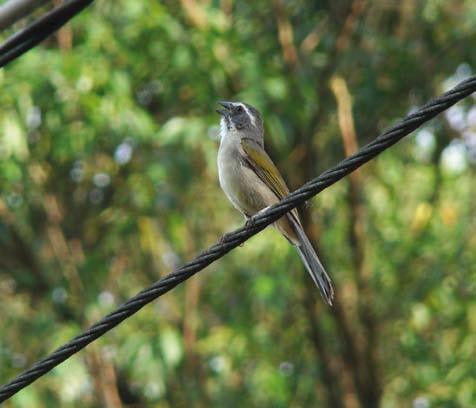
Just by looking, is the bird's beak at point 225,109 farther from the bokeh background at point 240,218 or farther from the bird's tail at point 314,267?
the bokeh background at point 240,218

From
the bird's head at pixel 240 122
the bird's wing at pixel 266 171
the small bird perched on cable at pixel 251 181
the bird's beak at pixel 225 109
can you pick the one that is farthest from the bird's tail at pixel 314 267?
the bird's beak at pixel 225 109

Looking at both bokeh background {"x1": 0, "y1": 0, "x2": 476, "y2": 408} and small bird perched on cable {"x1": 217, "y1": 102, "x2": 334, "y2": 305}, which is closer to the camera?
small bird perched on cable {"x1": 217, "y1": 102, "x2": 334, "y2": 305}

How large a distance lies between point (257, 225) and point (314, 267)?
4.76 feet

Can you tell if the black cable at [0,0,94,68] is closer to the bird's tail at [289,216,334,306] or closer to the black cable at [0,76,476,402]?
the black cable at [0,76,476,402]

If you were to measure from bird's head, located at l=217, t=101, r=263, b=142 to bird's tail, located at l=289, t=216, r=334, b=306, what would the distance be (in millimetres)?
1135

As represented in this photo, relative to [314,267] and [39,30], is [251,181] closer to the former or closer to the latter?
[314,267]

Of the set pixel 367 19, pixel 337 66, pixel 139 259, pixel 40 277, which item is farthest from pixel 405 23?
pixel 40 277

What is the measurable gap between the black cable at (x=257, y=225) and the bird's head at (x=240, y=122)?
271 cm

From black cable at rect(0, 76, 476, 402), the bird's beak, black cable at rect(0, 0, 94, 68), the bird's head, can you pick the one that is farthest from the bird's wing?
black cable at rect(0, 0, 94, 68)

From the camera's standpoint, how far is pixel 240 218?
1180cm

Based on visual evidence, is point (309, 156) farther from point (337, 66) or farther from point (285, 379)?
point (285, 379)

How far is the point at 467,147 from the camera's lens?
1202 centimetres

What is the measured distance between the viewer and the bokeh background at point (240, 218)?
9828mm

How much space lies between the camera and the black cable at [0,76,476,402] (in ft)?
12.7
